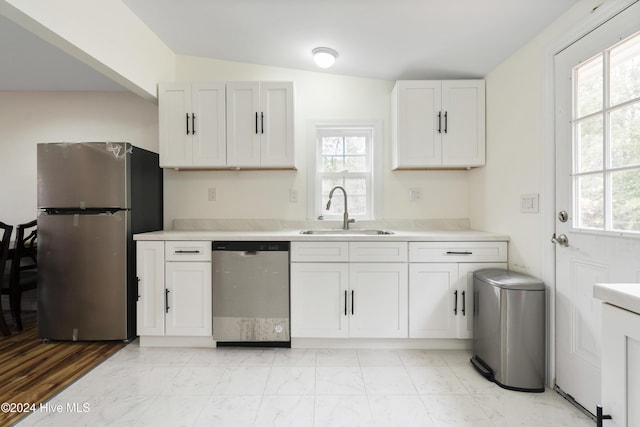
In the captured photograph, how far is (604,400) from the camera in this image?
71 cm

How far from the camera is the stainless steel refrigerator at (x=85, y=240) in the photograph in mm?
2260

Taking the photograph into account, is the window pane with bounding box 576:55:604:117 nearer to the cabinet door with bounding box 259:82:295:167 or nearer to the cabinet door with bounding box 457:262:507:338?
the cabinet door with bounding box 457:262:507:338

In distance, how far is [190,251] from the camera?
2219 millimetres

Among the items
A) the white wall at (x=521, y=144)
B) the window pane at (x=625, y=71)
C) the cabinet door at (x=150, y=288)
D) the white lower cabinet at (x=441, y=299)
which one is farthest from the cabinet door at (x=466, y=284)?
the cabinet door at (x=150, y=288)

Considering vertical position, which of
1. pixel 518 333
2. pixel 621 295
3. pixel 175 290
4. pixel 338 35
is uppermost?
pixel 338 35

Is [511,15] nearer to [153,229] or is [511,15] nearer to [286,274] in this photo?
[286,274]

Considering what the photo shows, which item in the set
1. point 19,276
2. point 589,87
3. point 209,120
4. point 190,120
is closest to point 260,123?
point 209,120

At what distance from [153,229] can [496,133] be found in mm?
3051

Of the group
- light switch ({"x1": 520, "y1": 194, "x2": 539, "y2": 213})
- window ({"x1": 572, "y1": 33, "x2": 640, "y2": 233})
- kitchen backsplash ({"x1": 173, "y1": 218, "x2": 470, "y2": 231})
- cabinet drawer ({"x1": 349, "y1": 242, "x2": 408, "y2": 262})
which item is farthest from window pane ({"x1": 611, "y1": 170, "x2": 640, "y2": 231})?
kitchen backsplash ({"x1": 173, "y1": 218, "x2": 470, "y2": 231})

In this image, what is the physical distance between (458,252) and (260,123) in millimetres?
1909

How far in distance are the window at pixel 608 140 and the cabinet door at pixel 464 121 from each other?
2.80 feet

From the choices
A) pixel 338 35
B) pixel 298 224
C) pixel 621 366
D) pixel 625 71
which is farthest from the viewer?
pixel 298 224

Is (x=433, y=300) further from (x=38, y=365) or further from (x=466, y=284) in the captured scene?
(x=38, y=365)

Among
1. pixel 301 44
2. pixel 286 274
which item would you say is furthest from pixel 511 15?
pixel 286 274
